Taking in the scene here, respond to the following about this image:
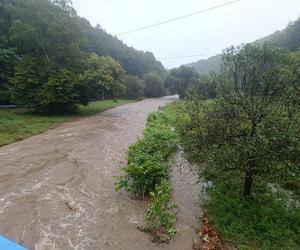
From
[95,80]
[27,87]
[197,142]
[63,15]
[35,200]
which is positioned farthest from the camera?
[63,15]

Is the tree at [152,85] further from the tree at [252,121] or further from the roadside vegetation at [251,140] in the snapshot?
the tree at [252,121]

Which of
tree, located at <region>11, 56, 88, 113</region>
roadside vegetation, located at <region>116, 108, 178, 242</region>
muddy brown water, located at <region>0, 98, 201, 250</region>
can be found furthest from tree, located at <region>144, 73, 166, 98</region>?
roadside vegetation, located at <region>116, 108, 178, 242</region>

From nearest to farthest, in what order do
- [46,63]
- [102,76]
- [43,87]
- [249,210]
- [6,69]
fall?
[249,210] → [43,87] → [46,63] → [102,76] → [6,69]

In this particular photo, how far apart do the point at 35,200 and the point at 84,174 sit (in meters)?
2.37

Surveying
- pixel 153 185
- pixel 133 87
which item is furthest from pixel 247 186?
pixel 133 87

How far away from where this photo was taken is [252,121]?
616cm

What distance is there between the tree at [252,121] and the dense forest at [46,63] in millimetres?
18665

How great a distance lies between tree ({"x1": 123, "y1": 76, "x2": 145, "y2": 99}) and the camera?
5292cm

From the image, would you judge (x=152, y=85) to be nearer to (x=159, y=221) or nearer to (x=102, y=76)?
(x=102, y=76)

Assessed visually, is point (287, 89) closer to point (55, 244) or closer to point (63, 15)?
point (55, 244)

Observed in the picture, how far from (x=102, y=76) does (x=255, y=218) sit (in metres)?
21.6

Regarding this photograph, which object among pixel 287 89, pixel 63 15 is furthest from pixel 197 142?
pixel 63 15

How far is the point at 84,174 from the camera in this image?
9531 mm

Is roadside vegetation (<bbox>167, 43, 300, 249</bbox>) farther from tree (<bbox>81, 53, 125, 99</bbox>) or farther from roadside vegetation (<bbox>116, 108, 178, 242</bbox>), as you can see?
tree (<bbox>81, 53, 125, 99</bbox>)
